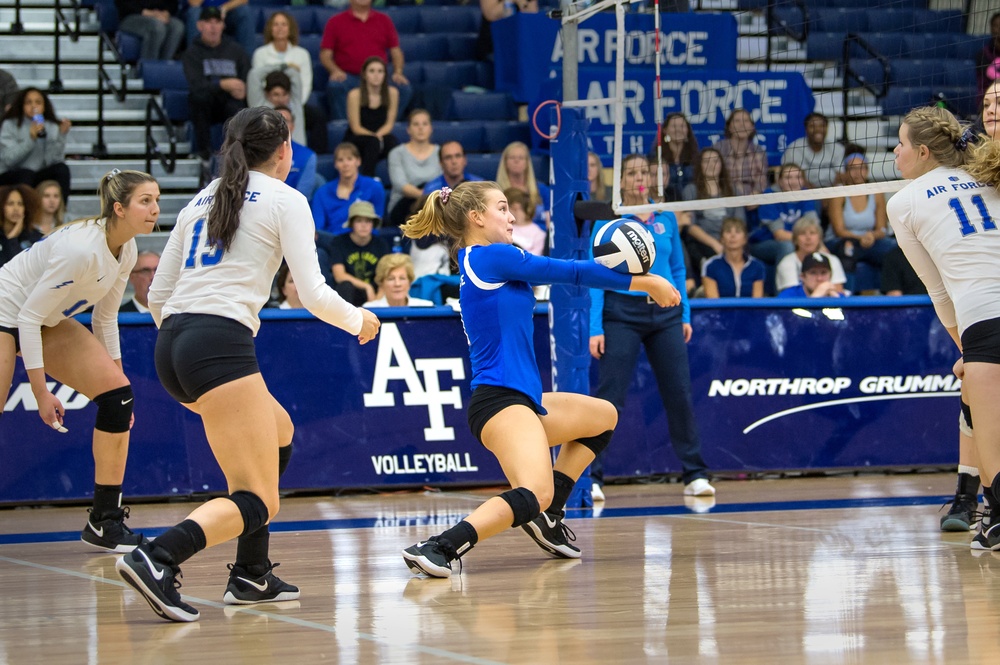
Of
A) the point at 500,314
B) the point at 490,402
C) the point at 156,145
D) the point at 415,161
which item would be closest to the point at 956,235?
the point at 500,314

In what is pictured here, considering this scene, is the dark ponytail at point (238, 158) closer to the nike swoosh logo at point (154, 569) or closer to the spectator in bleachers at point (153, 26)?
the nike swoosh logo at point (154, 569)

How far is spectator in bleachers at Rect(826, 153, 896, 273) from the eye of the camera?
38.4 feet

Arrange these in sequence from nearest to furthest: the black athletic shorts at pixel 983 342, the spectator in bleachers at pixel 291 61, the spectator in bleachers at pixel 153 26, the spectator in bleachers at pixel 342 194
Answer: the black athletic shorts at pixel 983 342
the spectator in bleachers at pixel 342 194
the spectator in bleachers at pixel 291 61
the spectator in bleachers at pixel 153 26

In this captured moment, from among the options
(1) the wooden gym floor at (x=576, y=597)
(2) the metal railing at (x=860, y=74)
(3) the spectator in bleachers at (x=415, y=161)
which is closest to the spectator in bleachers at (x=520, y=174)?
(3) the spectator in bleachers at (x=415, y=161)

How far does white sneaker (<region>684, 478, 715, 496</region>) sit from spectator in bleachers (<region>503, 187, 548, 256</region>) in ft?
9.56

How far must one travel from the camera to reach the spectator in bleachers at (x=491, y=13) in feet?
45.2

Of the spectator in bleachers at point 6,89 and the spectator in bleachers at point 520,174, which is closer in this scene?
the spectator in bleachers at point 520,174

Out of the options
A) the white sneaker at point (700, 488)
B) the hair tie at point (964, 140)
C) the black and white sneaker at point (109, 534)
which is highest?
the hair tie at point (964, 140)

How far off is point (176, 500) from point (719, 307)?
3.97 m

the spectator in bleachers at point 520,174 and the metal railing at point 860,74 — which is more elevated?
the metal railing at point 860,74

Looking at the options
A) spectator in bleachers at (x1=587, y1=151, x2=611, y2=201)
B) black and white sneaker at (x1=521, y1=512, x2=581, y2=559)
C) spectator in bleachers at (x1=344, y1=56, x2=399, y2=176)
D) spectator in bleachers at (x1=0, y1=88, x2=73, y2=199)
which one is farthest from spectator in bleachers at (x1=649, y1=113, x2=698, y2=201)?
spectator in bleachers at (x1=0, y1=88, x2=73, y2=199)

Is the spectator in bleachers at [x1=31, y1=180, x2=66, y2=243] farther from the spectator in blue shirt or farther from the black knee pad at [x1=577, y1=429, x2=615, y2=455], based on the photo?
the black knee pad at [x1=577, y1=429, x2=615, y2=455]

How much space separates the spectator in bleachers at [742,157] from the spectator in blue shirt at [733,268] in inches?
13.0

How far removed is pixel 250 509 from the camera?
14.4 feet
